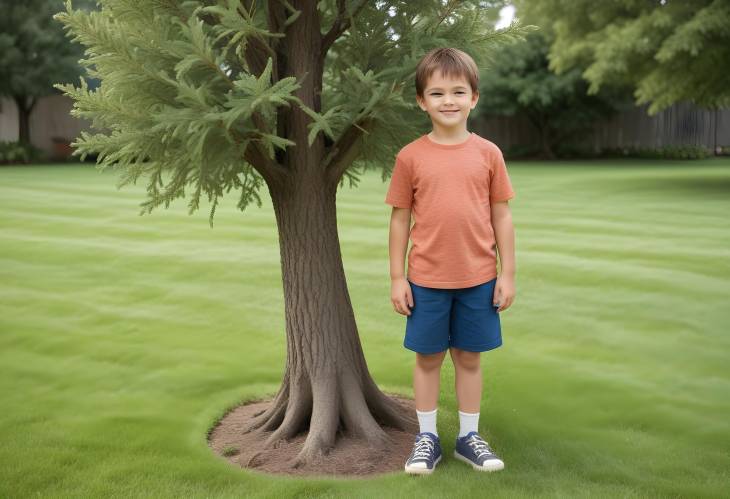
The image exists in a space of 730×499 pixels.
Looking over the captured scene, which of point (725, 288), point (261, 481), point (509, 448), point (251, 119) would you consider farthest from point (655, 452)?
point (725, 288)

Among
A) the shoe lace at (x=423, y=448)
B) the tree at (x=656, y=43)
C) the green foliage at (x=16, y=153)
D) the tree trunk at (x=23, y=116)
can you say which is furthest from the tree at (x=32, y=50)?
the shoe lace at (x=423, y=448)

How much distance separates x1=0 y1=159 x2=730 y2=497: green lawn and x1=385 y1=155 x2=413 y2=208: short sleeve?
125 cm

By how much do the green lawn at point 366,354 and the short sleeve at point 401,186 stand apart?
1248 mm

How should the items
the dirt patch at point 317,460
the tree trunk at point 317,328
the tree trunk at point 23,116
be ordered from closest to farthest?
the dirt patch at point 317,460, the tree trunk at point 317,328, the tree trunk at point 23,116

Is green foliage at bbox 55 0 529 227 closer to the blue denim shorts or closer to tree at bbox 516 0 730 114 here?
the blue denim shorts

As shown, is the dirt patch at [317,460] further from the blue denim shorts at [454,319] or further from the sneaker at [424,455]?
the blue denim shorts at [454,319]

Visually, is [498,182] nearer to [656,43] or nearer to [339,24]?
[339,24]

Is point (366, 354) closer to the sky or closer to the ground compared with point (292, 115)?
closer to the ground

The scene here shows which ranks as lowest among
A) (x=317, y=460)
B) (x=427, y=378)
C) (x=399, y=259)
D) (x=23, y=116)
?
(x=317, y=460)

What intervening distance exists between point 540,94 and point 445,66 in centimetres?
2596

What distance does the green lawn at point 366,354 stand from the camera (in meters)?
3.66

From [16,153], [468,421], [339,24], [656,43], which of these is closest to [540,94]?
[656,43]

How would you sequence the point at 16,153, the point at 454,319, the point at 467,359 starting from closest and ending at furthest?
the point at 454,319 → the point at 467,359 → the point at 16,153

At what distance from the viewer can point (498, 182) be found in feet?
11.3
